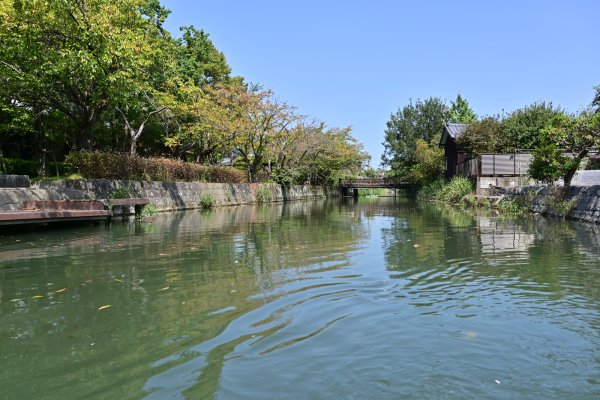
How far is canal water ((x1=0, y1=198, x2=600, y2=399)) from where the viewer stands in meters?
3.08

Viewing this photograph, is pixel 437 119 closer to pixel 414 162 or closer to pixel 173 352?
pixel 414 162

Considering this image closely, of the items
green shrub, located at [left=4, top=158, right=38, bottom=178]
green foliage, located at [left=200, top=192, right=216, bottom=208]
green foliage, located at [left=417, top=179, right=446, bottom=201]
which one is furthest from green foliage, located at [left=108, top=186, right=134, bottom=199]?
green foliage, located at [left=417, top=179, right=446, bottom=201]

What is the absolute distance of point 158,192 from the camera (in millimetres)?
22594

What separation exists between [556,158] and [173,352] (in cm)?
1938

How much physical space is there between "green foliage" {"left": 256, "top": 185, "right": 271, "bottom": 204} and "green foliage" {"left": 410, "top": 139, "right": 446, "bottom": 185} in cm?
1783

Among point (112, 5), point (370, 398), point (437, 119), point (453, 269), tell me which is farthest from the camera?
point (437, 119)

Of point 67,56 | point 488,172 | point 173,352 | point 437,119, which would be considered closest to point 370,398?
point 173,352

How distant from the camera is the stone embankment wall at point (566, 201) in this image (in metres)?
15.6

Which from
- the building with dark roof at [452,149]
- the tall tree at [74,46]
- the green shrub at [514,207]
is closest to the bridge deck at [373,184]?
the building with dark roof at [452,149]

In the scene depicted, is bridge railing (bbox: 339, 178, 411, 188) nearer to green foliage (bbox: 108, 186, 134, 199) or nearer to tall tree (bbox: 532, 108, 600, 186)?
tall tree (bbox: 532, 108, 600, 186)

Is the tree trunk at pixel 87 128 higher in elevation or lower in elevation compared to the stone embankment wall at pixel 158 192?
higher

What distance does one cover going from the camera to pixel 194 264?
771cm

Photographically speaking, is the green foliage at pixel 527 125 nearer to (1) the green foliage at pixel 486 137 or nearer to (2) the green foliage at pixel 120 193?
(1) the green foliage at pixel 486 137

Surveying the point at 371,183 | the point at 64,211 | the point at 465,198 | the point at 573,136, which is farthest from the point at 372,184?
the point at 64,211
